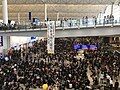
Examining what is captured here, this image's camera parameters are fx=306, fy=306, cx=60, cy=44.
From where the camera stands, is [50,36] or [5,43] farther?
[5,43]

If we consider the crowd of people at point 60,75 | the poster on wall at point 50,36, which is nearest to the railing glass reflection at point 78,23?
the poster on wall at point 50,36

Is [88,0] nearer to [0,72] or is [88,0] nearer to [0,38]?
[0,38]

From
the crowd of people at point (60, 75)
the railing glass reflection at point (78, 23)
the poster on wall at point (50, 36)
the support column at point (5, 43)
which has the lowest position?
the crowd of people at point (60, 75)

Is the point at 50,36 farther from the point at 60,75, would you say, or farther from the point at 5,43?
the point at 5,43

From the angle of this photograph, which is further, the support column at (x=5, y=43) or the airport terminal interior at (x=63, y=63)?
the support column at (x=5, y=43)

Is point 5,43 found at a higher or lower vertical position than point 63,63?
higher

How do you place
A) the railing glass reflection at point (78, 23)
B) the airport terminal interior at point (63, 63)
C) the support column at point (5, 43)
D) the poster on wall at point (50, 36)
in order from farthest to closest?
1. the support column at point (5, 43)
2. the railing glass reflection at point (78, 23)
3. the poster on wall at point (50, 36)
4. the airport terminal interior at point (63, 63)

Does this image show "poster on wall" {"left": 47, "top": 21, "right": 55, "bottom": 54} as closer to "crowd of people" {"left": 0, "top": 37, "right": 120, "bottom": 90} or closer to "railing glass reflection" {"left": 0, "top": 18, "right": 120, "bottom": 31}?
"crowd of people" {"left": 0, "top": 37, "right": 120, "bottom": 90}

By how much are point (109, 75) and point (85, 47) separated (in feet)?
37.2

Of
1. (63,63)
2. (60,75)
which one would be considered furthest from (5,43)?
(60,75)

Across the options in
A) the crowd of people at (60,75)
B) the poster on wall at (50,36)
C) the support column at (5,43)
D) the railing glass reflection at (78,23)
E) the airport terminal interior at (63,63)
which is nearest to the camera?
the crowd of people at (60,75)

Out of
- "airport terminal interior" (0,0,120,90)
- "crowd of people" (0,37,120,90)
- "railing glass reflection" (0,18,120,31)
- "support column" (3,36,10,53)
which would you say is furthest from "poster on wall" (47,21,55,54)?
"support column" (3,36,10,53)

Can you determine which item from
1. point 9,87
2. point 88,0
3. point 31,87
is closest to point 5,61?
point 31,87

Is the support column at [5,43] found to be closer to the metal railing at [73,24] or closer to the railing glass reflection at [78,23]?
the metal railing at [73,24]
